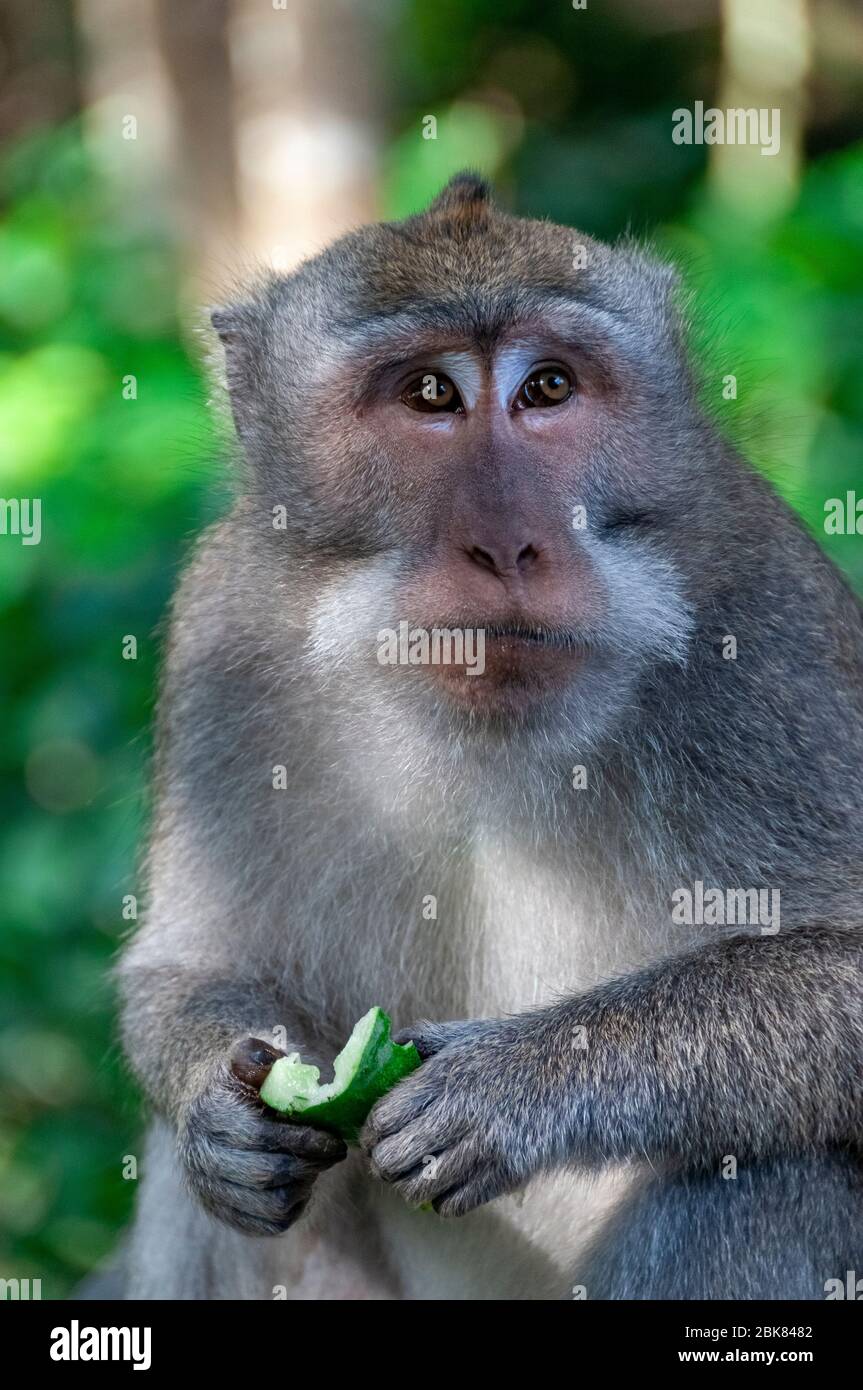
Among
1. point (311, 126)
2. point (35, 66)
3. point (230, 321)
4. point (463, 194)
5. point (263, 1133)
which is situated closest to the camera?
point (263, 1133)

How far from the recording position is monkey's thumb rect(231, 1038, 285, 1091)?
14.2 ft

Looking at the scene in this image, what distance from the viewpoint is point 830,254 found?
714 cm

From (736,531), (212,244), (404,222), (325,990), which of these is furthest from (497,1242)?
(212,244)

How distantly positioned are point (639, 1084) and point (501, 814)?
2.70 ft

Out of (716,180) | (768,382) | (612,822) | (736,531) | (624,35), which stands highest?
(624,35)

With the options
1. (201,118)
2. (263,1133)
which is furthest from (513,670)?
(201,118)

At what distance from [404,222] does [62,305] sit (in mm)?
3388

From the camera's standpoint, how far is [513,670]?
3.97 meters

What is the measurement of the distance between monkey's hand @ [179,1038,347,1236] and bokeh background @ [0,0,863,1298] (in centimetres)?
150

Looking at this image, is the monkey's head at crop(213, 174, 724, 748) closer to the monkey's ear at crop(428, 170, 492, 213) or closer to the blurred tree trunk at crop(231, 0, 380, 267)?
the monkey's ear at crop(428, 170, 492, 213)

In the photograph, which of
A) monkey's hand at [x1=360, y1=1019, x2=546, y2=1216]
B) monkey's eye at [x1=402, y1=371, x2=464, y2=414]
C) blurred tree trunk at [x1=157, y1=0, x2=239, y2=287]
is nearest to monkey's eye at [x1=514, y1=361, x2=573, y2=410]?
monkey's eye at [x1=402, y1=371, x2=464, y2=414]

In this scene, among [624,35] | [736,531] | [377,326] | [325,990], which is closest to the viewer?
[377,326]

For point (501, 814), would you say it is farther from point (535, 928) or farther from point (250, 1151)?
point (250, 1151)

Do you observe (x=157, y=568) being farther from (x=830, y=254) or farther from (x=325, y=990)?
(x=830, y=254)
